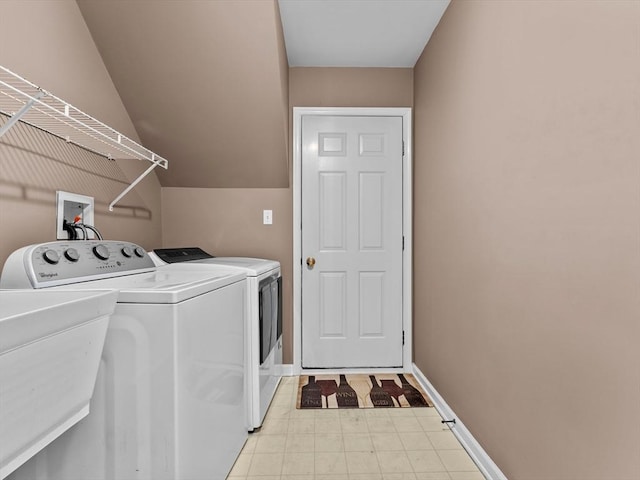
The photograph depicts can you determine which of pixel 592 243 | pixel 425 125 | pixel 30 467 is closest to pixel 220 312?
pixel 30 467

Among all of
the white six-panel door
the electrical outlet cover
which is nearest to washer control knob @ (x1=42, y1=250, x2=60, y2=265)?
the electrical outlet cover

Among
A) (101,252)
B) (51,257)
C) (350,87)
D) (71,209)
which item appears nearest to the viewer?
(51,257)

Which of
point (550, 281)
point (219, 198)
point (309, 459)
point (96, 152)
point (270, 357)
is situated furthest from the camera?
point (219, 198)

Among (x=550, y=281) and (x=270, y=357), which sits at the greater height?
(x=550, y=281)

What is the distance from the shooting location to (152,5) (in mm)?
1816

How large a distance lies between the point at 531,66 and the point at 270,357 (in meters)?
1.95

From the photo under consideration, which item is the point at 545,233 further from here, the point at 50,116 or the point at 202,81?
the point at 202,81

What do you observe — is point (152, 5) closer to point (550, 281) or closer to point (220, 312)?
point (220, 312)

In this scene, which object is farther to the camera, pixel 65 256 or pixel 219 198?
pixel 219 198

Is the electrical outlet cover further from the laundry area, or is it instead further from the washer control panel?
the washer control panel

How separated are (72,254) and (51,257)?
94 millimetres

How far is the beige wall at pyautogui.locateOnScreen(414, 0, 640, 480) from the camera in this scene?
0.94 metres

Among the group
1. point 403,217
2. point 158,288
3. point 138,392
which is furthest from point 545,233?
point 403,217

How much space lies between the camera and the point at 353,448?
1.83 m
